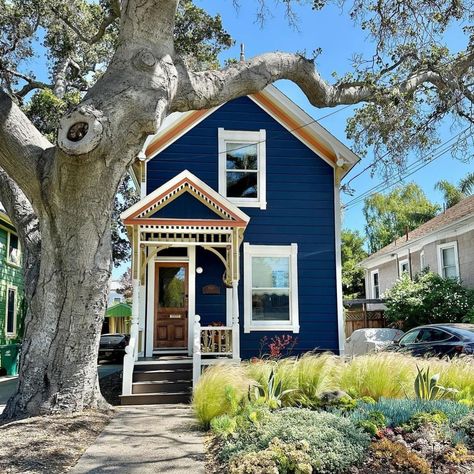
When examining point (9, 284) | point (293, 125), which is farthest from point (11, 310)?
point (293, 125)

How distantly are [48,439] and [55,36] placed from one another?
41.3 feet

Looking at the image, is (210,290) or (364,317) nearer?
(210,290)

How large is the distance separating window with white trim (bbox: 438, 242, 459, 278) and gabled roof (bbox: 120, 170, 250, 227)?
10880 millimetres

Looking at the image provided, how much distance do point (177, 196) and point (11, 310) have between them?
1198 cm

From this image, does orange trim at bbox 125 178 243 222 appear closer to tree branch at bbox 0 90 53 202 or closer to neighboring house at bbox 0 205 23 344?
tree branch at bbox 0 90 53 202

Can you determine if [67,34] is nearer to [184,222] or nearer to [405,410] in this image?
[184,222]

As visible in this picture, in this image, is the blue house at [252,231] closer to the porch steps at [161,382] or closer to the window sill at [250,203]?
the window sill at [250,203]

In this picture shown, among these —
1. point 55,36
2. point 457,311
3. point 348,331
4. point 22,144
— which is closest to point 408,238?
point 348,331

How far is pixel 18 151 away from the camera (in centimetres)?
700

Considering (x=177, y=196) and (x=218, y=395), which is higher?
(x=177, y=196)

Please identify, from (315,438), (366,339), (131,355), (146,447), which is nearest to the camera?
(315,438)

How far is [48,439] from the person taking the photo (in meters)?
5.58

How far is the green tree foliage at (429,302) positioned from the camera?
1667 cm

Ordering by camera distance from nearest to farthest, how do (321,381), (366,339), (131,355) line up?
(321,381) → (131,355) → (366,339)
